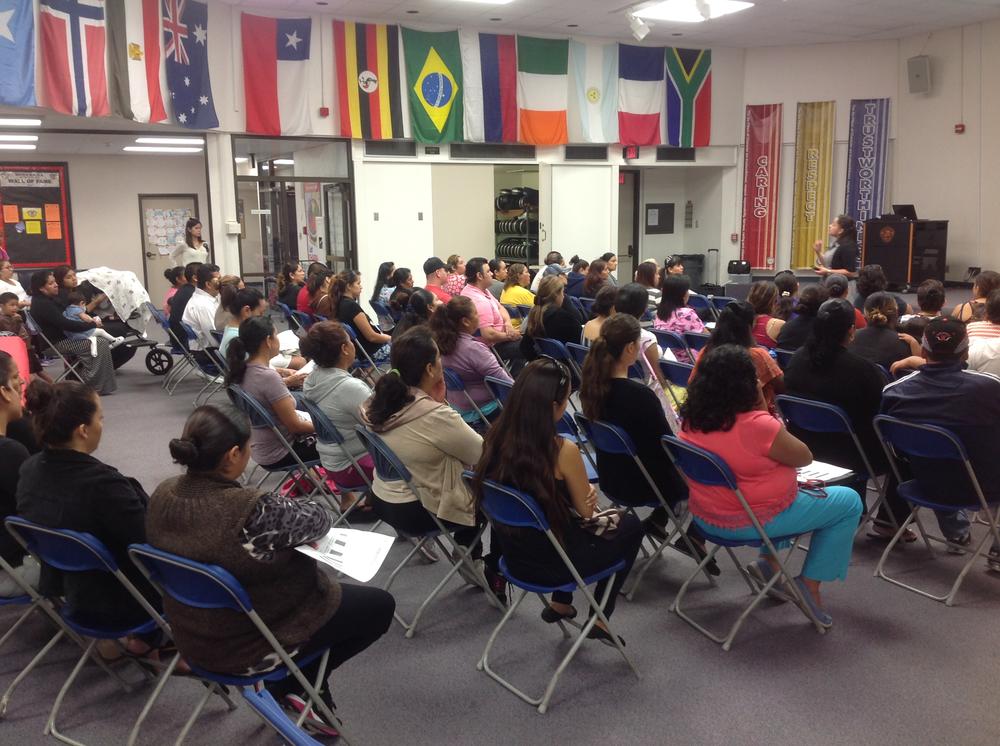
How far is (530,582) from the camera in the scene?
2.79m

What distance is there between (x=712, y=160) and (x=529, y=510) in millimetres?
12330

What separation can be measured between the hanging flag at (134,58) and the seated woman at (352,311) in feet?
10.7

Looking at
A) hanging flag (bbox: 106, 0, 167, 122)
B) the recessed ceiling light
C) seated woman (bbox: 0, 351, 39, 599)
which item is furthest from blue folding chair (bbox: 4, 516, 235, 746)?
the recessed ceiling light

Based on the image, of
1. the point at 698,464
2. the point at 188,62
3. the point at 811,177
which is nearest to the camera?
the point at 698,464

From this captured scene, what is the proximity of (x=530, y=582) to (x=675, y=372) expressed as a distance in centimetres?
241

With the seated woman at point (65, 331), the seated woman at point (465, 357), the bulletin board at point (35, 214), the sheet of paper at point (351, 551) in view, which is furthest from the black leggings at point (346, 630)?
the bulletin board at point (35, 214)

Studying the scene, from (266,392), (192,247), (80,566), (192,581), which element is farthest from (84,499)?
(192,247)

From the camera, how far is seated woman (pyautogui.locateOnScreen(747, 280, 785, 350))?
17.3ft

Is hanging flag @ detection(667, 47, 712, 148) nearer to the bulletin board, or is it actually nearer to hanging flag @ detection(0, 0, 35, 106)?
hanging flag @ detection(0, 0, 35, 106)

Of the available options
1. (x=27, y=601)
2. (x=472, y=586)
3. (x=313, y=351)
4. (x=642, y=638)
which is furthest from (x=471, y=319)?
(x=27, y=601)

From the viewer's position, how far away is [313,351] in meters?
3.94

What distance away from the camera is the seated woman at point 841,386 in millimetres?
3676

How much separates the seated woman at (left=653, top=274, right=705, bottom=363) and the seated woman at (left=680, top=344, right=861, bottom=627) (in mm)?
2871

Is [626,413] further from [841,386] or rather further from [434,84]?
[434,84]
